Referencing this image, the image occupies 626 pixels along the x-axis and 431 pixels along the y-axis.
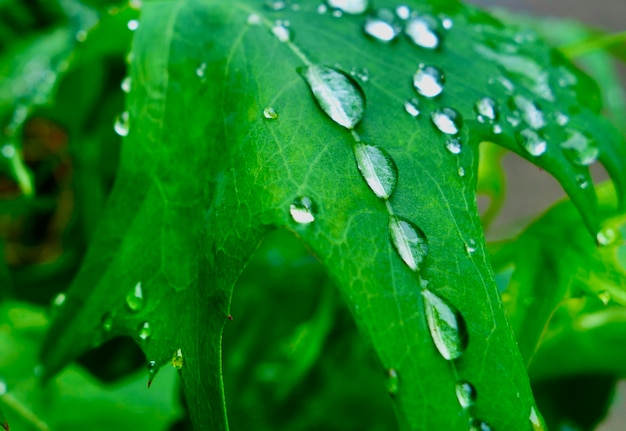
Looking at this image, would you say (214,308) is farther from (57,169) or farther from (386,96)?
(57,169)

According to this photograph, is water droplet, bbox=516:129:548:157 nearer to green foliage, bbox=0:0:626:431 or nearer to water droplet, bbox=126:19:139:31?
green foliage, bbox=0:0:626:431

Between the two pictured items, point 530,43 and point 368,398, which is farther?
point 368,398

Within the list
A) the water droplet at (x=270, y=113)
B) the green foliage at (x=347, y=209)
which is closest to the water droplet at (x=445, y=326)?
the green foliage at (x=347, y=209)

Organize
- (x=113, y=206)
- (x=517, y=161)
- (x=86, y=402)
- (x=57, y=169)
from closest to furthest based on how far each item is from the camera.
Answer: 1. (x=113, y=206)
2. (x=86, y=402)
3. (x=57, y=169)
4. (x=517, y=161)

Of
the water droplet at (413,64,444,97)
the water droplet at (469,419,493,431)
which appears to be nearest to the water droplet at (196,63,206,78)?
the water droplet at (413,64,444,97)

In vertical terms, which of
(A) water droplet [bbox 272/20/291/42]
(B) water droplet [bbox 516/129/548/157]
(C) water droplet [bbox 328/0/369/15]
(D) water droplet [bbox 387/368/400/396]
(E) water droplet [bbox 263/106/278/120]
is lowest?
(D) water droplet [bbox 387/368/400/396]

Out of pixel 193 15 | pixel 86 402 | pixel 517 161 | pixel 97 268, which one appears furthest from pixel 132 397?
pixel 517 161

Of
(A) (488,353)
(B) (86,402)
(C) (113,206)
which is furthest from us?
(B) (86,402)
